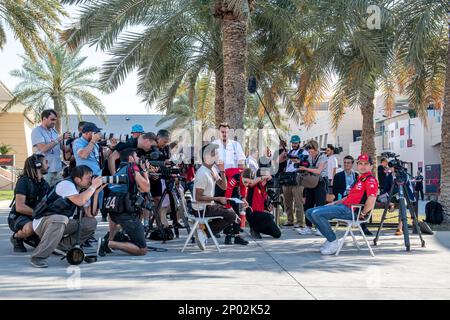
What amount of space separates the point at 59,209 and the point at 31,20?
13778mm

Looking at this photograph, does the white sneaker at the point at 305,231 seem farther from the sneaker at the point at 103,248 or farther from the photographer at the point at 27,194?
the photographer at the point at 27,194

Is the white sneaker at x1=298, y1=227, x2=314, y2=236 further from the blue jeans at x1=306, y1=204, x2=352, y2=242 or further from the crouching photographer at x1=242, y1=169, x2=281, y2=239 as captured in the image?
the blue jeans at x1=306, y1=204, x2=352, y2=242

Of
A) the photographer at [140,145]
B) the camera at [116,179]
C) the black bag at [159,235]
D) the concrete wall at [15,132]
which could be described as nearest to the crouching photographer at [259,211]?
the black bag at [159,235]

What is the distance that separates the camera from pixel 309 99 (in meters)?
21.5

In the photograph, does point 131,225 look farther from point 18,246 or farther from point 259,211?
point 259,211

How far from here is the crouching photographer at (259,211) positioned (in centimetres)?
1172

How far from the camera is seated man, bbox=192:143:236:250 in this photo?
9922mm

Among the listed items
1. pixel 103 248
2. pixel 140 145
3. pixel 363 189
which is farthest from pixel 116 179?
pixel 363 189

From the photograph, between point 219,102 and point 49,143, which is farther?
point 219,102

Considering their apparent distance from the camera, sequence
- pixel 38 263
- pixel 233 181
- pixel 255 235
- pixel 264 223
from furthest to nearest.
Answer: pixel 255 235, pixel 264 223, pixel 233 181, pixel 38 263

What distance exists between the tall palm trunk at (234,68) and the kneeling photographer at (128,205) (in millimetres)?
6359

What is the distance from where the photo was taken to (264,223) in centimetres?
1173

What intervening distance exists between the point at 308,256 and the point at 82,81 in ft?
106
